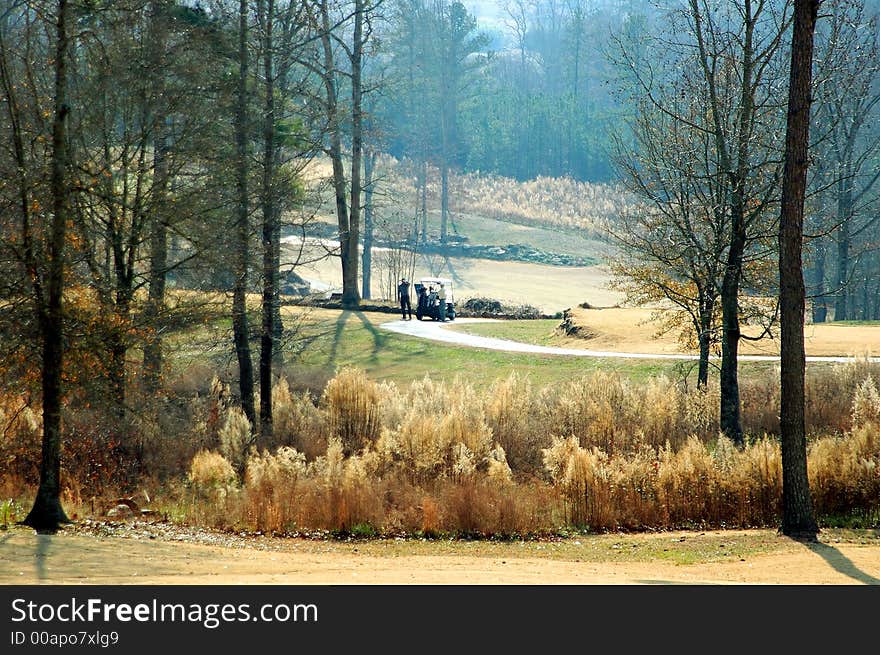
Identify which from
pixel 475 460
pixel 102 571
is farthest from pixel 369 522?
pixel 102 571

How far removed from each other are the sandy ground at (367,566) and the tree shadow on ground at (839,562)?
1 centimetres

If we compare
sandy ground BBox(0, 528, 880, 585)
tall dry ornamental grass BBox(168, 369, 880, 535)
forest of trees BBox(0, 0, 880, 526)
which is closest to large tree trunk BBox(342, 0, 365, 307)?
forest of trees BBox(0, 0, 880, 526)

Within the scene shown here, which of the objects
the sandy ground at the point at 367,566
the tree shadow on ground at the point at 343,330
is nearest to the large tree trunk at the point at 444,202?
the tree shadow on ground at the point at 343,330

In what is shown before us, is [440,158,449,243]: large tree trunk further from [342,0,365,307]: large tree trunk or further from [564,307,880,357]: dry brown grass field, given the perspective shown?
[564,307,880,357]: dry brown grass field

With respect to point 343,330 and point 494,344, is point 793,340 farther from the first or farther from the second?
point 343,330

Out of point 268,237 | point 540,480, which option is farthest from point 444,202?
point 540,480

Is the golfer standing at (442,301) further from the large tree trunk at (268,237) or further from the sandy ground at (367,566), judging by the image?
the sandy ground at (367,566)

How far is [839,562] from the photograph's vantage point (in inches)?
401

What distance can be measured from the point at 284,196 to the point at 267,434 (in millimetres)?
5677

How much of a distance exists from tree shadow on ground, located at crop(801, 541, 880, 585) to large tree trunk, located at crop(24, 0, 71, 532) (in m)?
9.57

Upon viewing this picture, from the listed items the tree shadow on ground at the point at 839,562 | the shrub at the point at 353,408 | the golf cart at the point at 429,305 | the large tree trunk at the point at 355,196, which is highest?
the large tree trunk at the point at 355,196

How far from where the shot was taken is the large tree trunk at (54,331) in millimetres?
11781

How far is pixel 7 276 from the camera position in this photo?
497 inches

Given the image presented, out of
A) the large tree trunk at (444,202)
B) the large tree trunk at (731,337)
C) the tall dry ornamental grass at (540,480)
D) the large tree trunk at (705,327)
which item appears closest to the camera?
the tall dry ornamental grass at (540,480)
